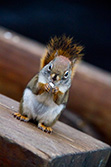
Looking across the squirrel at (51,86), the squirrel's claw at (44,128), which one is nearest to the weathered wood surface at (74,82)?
the squirrel at (51,86)

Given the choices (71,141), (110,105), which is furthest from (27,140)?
(110,105)

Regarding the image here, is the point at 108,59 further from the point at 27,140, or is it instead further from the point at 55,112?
the point at 27,140

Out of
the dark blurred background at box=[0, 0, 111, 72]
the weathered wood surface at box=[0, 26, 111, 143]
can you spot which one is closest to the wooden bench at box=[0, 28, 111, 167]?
the weathered wood surface at box=[0, 26, 111, 143]

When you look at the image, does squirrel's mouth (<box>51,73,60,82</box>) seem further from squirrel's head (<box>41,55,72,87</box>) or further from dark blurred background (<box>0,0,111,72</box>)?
dark blurred background (<box>0,0,111,72</box>)

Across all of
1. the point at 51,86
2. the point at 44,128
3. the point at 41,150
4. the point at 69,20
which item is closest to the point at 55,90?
the point at 51,86

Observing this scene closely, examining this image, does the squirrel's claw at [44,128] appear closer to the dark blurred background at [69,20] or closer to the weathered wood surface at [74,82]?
the weathered wood surface at [74,82]

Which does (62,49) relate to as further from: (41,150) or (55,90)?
(41,150)
